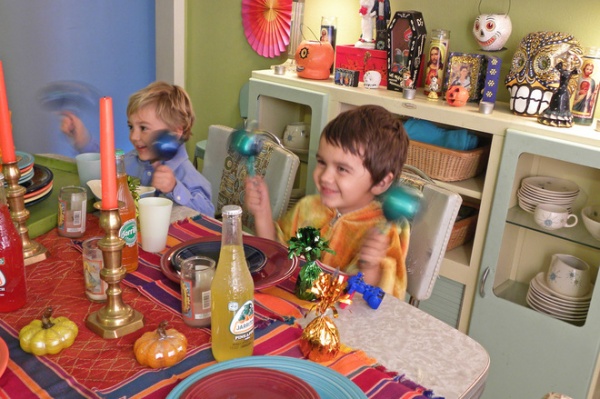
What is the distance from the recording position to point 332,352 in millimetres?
924

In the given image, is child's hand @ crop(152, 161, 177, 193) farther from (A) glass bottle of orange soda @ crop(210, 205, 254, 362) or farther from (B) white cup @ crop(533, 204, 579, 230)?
(B) white cup @ crop(533, 204, 579, 230)

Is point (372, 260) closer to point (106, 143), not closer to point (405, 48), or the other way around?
point (106, 143)

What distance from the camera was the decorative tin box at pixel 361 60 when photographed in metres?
2.42

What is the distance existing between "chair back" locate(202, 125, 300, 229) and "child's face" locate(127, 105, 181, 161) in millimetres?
224

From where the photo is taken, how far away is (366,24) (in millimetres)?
2488

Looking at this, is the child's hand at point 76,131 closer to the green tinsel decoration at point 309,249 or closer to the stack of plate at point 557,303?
the green tinsel decoration at point 309,249

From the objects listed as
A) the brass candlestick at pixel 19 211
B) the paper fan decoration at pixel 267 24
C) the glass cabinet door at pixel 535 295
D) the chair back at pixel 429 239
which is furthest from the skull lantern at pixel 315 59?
the brass candlestick at pixel 19 211

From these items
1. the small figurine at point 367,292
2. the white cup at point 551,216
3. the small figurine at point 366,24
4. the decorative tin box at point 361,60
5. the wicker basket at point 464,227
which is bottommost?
the wicker basket at point 464,227

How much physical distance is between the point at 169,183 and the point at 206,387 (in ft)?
3.39

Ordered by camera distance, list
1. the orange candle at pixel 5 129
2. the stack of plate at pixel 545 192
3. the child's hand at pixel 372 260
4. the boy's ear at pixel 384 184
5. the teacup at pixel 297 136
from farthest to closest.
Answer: the teacup at pixel 297 136, the stack of plate at pixel 545 192, the boy's ear at pixel 384 184, the child's hand at pixel 372 260, the orange candle at pixel 5 129

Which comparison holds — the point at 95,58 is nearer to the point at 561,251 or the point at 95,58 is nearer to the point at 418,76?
the point at 418,76

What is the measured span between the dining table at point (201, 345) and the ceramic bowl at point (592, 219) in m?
1.13

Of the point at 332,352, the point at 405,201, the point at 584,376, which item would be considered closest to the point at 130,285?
the point at 332,352

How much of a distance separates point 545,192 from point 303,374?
145 cm
